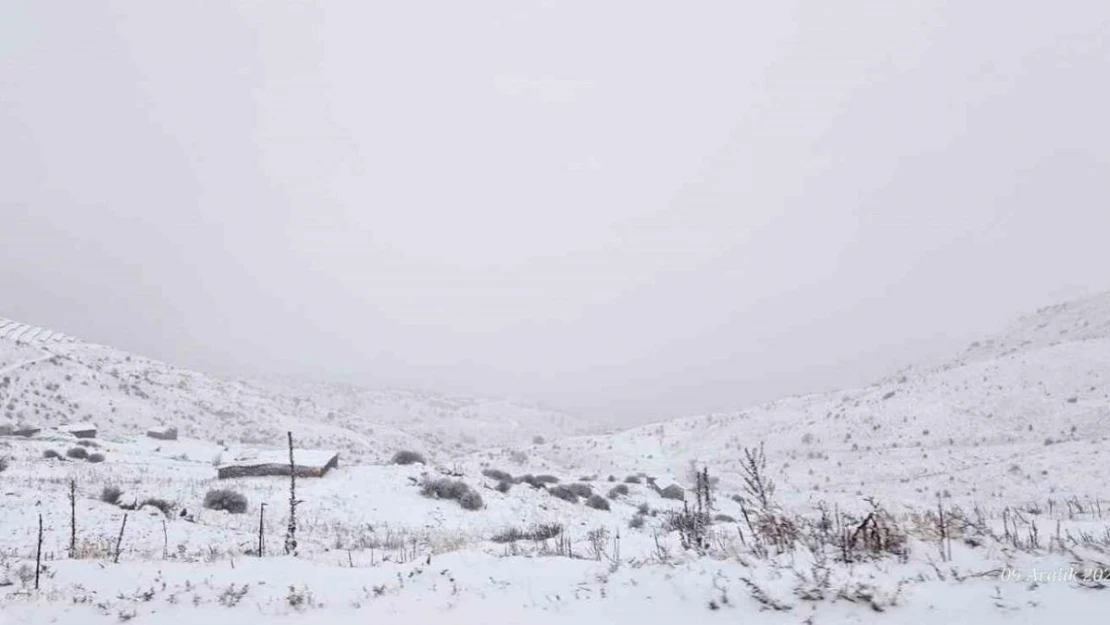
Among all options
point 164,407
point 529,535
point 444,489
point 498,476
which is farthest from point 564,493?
point 164,407

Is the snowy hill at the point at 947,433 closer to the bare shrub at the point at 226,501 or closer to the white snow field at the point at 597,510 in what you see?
the white snow field at the point at 597,510

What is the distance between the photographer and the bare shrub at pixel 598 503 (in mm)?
23234

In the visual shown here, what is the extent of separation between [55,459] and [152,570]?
2263cm

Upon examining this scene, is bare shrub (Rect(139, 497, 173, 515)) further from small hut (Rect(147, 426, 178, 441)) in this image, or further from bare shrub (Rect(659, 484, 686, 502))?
small hut (Rect(147, 426, 178, 441))

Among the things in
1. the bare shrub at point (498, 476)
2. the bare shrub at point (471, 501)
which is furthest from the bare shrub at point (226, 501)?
the bare shrub at point (498, 476)

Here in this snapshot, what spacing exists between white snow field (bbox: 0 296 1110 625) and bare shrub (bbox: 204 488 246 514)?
598 mm

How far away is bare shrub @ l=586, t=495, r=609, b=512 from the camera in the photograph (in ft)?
76.2

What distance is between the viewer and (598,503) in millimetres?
23484

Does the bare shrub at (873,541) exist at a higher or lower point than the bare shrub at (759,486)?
lower

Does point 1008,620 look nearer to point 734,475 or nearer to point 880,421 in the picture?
point 734,475

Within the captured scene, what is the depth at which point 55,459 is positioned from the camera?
80.5 ft

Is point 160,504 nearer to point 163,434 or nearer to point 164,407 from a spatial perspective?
point 163,434

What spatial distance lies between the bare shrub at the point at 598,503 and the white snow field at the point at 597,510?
9cm

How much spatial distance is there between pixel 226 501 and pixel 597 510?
12462mm
